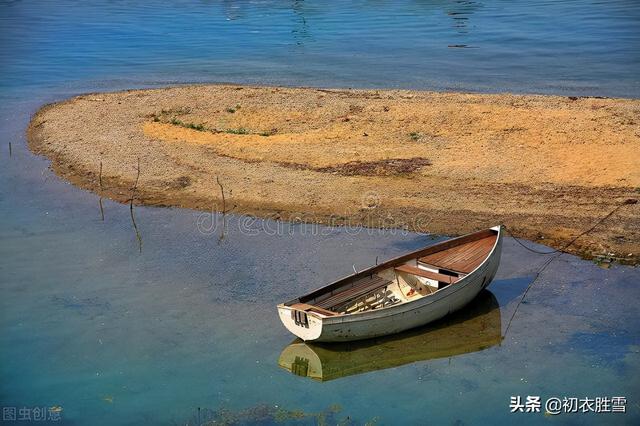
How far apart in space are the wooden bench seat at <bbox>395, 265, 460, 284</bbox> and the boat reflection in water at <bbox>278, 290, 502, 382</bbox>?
2.51 feet

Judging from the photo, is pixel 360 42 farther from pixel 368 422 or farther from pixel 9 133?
pixel 368 422

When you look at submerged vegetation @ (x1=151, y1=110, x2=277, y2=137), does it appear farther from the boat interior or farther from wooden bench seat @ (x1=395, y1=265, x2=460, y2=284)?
wooden bench seat @ (x1=395, y1=265, x2=460, y2=284)

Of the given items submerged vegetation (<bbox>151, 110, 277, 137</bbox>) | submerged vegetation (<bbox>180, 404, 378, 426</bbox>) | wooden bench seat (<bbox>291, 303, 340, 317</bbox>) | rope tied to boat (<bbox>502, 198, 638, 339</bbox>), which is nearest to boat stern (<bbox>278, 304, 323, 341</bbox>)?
Result: wooden bench seat (<bbox>291, 303, 340, 317</bbox>)

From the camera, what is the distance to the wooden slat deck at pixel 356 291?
14375mm

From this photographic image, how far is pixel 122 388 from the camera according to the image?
13.2 metres

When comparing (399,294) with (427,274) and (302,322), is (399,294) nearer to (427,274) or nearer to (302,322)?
(427,274)

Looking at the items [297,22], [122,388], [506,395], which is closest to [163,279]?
[122,388]

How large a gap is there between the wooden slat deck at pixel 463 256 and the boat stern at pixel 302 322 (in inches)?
119

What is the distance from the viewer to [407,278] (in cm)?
1552

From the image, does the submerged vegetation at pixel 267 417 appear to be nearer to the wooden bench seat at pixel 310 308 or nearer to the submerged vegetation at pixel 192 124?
the wooden bench seat at pixel 310 308

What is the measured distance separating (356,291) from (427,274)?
1434 millimetres

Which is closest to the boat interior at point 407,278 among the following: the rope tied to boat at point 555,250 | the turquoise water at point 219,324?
the turquoise water at point 219,324

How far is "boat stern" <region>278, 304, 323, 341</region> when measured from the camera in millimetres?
13625

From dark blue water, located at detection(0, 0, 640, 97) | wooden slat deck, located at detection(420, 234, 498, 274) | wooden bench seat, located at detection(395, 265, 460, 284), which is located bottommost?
dark blue water, located at detection(0, 0, 640, 97)
